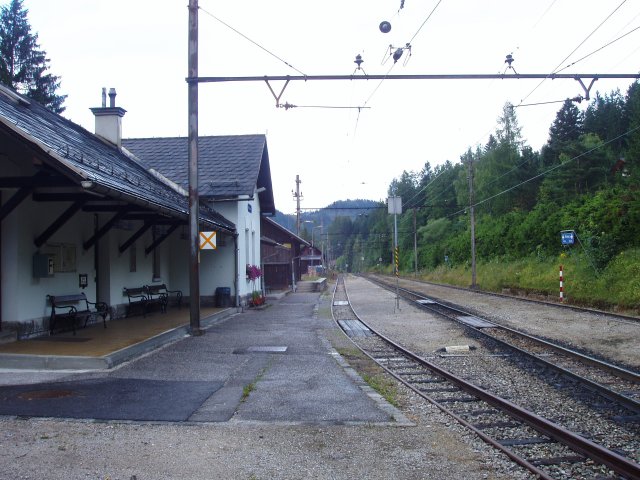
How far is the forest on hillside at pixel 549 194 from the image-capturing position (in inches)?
1023

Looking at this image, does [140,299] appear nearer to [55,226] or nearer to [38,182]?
[55,226]

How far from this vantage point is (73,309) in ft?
39.8

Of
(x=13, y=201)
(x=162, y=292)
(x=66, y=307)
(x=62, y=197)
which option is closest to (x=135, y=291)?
(x=162, y=292)

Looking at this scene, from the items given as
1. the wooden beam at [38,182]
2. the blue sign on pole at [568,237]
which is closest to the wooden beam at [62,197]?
the wooden beam at [38,182]

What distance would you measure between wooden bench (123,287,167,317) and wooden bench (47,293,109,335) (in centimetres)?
201

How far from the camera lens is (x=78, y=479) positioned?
450 cm

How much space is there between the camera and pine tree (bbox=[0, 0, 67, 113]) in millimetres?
43562

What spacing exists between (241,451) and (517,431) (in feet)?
9.61

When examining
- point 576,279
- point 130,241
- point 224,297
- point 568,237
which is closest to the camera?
point 130,241

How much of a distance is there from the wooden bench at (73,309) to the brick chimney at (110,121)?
763 cm

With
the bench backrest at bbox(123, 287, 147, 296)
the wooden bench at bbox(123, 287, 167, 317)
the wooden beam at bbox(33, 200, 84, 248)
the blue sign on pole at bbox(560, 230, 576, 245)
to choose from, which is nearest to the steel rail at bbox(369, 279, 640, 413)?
the wooden beam at bbox(33, 200, 84, 248)

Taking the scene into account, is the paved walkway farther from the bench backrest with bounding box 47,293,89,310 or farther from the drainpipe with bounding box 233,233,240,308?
the drainpipe with bounding box 233,233,240,308

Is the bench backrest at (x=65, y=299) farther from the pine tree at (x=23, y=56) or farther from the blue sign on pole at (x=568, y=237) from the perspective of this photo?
the pine tree at (x=23, y=56)

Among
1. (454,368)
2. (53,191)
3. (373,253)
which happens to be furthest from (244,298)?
(373,253)
